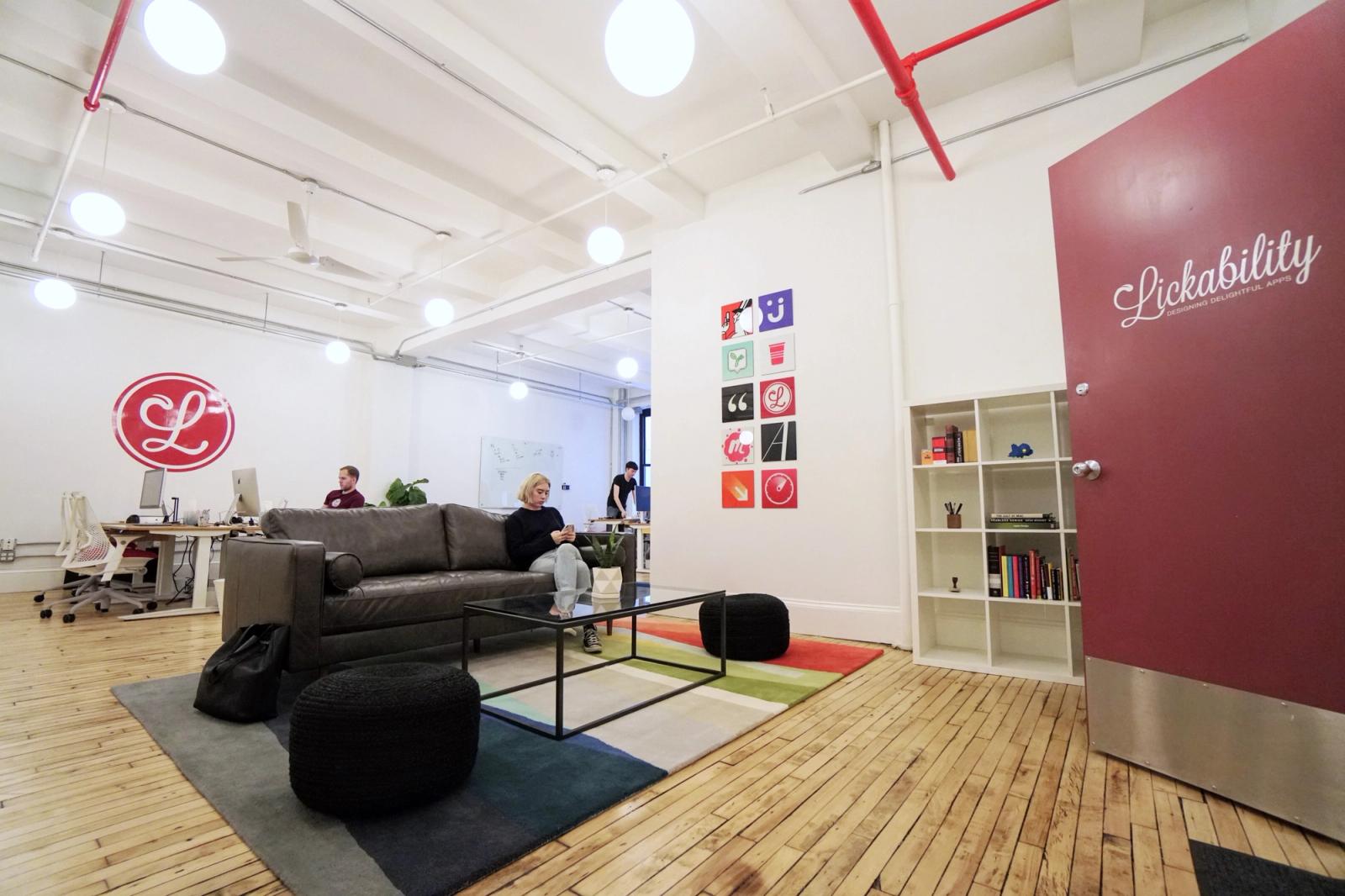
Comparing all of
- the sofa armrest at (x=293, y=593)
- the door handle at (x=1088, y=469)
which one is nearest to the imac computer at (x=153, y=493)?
the sofa armrest at (x=293, y=593)

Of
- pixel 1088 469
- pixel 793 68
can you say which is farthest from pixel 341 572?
pixel 793 68

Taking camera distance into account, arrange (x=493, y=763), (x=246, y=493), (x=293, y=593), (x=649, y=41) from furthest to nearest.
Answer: (x=246, y=493) → (x=293, y=593) → (x=649, y=41) → (x=493, y=763)

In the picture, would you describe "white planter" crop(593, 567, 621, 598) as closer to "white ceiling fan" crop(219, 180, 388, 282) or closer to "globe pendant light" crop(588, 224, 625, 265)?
"globe pendant light" crop(588, 224, 625, 265)

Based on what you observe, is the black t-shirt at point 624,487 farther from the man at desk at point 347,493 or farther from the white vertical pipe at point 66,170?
the white vertical pipe at point 66,170

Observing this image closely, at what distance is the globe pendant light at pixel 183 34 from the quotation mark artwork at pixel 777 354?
361 cm

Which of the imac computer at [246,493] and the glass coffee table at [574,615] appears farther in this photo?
the imac computer at [246,493]

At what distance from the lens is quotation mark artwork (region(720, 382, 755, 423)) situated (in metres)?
4.79

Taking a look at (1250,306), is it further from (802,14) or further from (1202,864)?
(802,14)

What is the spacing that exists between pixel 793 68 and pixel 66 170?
534 cm

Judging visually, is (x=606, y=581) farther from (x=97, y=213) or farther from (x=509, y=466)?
(x=509, y=466)

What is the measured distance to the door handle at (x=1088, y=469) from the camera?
7.29 ft

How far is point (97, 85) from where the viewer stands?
11.1 feet

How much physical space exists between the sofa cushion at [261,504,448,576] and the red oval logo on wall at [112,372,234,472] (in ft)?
15.8

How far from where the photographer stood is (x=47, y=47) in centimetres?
349
